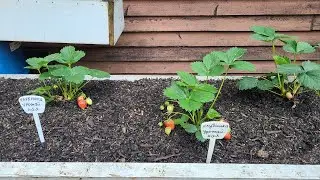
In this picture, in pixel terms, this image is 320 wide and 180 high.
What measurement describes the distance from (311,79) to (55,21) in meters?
1.19

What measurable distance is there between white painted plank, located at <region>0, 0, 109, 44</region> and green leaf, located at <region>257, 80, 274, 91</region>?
0.78m

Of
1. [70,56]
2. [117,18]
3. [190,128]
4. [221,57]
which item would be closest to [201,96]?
[190,128]

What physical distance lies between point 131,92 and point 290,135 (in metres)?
0.68

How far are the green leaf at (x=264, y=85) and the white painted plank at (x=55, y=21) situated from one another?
0.78 m

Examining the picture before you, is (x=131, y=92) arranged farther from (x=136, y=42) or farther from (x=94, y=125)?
(x=136, y=42)

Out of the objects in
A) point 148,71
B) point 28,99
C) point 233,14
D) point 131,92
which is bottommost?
point 148,71

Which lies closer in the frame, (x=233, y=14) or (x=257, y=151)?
(x=257, y=151)

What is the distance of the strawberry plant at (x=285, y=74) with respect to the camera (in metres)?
1.33

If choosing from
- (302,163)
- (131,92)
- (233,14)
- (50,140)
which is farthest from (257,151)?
(233,14)

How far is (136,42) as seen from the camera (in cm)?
226

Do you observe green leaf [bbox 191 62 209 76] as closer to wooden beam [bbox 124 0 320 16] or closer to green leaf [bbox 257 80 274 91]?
green leaf [bbox 257 80 274 91]

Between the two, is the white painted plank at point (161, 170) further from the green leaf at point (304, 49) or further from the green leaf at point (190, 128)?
the green leaf at point (304, 49)

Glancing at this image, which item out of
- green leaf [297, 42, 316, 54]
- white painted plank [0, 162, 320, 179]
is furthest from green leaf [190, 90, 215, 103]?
green leaf [297, 42, 316, 54]

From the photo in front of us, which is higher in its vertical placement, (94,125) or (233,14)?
(233,14)
